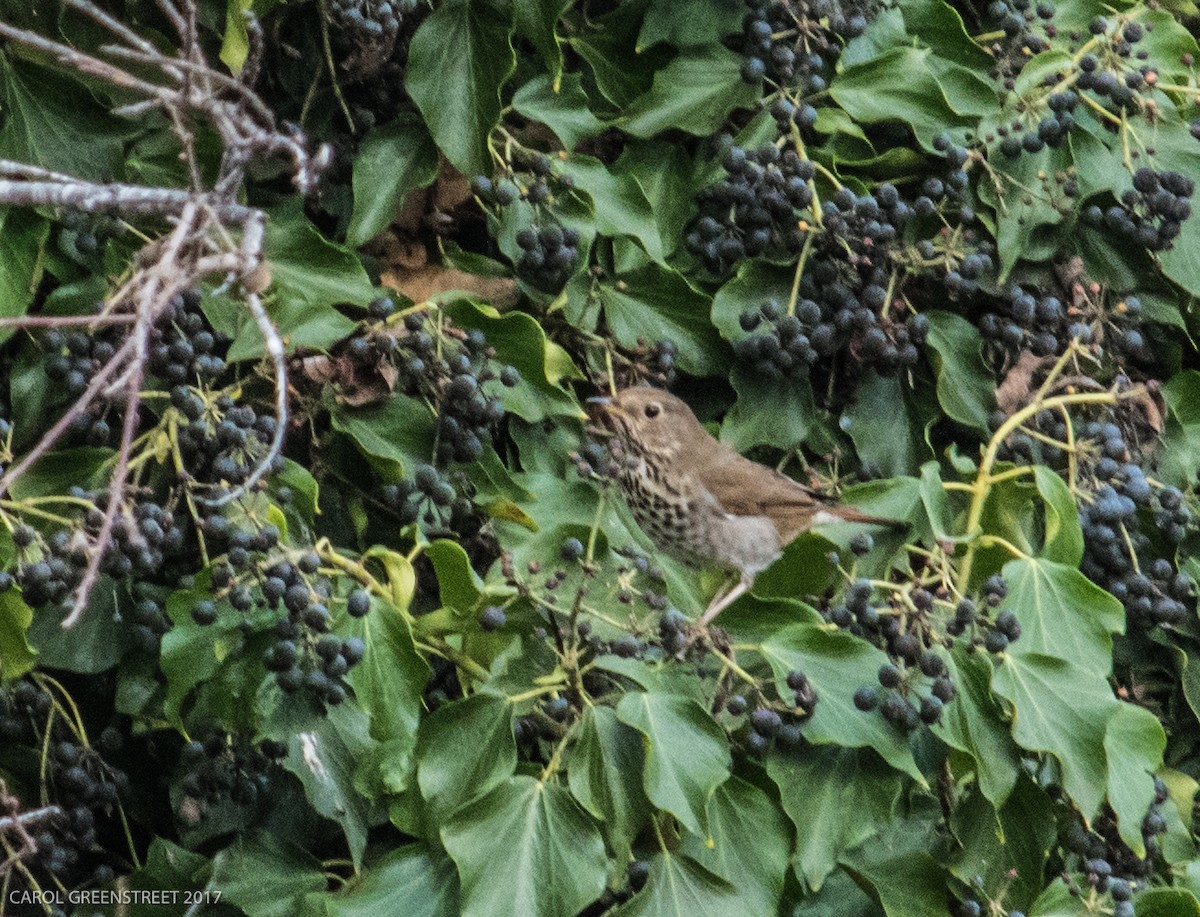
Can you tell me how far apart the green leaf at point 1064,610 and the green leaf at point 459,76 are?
4.24 ft

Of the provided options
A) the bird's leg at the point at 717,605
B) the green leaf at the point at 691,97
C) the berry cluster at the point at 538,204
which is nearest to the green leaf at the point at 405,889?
the bird's leg at the point at 717,605

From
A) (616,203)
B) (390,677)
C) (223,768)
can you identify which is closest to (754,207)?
(616,203)

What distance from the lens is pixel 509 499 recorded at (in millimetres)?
3029

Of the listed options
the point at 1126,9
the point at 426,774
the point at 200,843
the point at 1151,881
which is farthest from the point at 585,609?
the point at 1126,9

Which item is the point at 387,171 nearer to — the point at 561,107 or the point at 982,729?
the point at 561,107

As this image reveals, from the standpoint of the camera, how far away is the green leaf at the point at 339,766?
2588 millimetres

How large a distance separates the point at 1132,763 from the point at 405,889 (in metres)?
1.26

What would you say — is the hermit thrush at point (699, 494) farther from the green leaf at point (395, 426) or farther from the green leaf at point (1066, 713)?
the green leaf at point (1066, 713)

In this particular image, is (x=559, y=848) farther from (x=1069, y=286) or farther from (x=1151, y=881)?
(x=1069, y=286)

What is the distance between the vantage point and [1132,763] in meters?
2.76

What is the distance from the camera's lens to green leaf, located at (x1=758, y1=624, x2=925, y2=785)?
2.62 m

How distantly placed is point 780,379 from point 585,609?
2.92ft

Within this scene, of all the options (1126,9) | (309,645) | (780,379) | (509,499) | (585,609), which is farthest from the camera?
(1126,9)

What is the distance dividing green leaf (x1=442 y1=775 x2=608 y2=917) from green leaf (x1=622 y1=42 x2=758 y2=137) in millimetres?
1470
